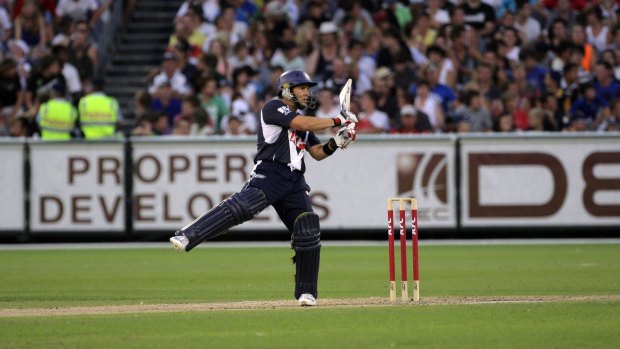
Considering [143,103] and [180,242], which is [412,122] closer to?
[143,103]

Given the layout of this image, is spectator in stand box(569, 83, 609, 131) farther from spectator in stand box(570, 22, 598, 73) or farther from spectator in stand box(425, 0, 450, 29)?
spectator in stand box(425, 0, 450, 29)

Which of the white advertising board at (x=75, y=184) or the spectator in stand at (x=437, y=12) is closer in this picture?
the white advertising board at (x=75, y=184)

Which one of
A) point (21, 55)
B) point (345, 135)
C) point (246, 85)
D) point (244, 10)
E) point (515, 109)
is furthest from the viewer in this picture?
point (244, 10)

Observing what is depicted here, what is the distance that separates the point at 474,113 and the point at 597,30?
3838 millimetres

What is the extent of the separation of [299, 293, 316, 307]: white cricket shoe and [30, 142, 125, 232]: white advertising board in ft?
32.7

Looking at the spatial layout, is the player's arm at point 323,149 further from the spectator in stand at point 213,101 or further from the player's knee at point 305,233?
the spectator in stand at point 213,101

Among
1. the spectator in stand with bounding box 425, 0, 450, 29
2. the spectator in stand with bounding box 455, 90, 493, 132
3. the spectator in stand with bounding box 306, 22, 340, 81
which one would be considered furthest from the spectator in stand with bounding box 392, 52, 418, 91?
the spectator in stand with bounding box 425, 0, 450, 29

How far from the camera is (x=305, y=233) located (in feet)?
39.9

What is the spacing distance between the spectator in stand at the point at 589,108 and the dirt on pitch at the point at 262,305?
10268 mm

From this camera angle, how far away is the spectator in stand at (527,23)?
2561 cm

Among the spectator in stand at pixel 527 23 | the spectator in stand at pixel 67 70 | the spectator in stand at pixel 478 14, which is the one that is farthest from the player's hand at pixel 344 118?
the spectator in stand at pixel 527 23

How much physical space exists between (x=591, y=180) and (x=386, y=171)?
129 inches

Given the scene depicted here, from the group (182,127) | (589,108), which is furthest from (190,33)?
(589,108)

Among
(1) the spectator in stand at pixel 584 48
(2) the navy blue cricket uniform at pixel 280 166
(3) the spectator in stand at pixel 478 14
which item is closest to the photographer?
(2) the navy blue cricket uniform at pixel 280 166
